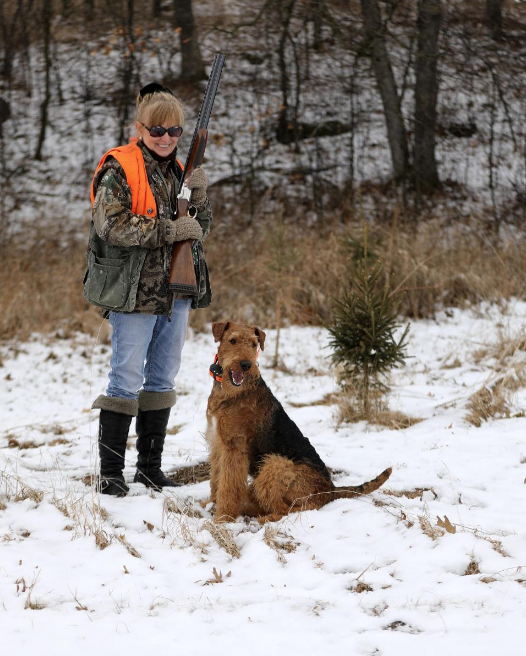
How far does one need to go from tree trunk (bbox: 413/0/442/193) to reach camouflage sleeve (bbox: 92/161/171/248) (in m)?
10.6

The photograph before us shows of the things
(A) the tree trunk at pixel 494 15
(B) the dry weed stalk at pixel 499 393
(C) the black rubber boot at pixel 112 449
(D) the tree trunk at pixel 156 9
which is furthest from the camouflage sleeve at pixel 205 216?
(D) the tree trunk at pixel 156 9

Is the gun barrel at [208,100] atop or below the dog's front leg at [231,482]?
atop

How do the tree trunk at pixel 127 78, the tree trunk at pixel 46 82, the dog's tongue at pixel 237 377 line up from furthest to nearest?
the tree trunk at pixel 46 82, the tree trunk at pixel 127 78, the dog's tongue at pixel 237 377

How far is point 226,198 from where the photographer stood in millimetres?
14766

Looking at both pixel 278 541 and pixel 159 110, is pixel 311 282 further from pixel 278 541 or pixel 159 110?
pixel 278 541

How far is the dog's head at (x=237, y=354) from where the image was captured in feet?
11.9

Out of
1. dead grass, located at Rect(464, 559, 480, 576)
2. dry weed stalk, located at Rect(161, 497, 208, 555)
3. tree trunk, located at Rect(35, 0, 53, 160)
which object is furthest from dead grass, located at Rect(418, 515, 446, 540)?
tree trunk, located at Rect(35, 0, 53, 160)

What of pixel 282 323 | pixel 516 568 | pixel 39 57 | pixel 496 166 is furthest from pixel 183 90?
pixel 516 568

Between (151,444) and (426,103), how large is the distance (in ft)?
39.4

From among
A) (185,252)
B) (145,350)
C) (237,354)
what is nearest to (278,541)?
(237,354)

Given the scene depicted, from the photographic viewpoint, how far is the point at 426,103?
551 inches

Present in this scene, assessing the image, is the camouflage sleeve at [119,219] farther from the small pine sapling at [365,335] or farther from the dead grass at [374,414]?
the dead grass at [374,414]

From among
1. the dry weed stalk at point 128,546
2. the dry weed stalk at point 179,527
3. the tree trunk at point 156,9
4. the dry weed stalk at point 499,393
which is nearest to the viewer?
the dry weed stalk at point 128,546

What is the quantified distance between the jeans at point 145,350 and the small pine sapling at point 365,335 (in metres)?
1.95
